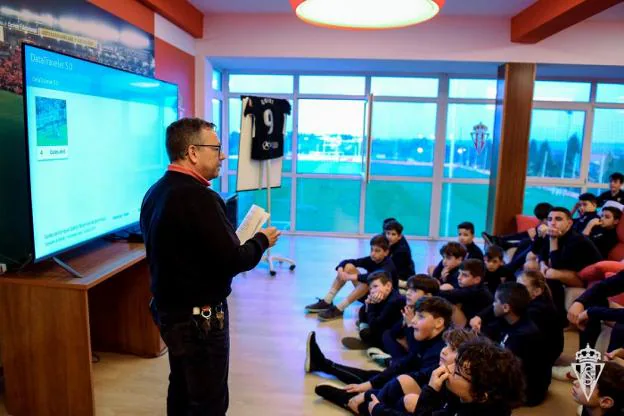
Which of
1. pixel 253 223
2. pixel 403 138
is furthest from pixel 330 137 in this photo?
pixel 253 223

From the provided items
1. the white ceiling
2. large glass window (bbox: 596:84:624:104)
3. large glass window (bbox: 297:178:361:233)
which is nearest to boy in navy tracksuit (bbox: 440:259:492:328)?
the white ceiling

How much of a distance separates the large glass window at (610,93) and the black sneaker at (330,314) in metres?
5.47

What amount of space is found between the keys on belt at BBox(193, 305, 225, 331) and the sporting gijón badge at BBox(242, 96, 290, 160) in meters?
3.27

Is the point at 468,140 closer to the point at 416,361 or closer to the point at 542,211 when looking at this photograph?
the point at 542,211

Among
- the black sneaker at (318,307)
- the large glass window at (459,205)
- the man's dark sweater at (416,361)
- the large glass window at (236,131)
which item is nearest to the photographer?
the man's dark sweater at (416,361)

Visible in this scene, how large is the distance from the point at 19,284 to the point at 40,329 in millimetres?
237

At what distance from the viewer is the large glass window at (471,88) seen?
22.6ft

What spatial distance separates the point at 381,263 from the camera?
4051 millimetres

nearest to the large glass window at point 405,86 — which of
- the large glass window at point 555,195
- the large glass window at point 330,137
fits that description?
the large glass window at point 330,137

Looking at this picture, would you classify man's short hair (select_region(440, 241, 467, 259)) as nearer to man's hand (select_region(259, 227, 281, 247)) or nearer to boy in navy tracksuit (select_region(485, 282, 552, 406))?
boy in navy tracksuit (select_region(485, 282, 552, 406))

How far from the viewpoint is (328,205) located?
7926mm

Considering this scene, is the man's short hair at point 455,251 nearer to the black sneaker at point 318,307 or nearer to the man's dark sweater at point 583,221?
the black sneaker at point 318,307

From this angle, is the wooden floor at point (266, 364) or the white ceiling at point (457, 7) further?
the white ceiling at point (457, 7)

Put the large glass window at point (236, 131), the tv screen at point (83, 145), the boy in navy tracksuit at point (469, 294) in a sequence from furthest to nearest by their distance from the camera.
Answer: the large glass window at point (236, 131) → the boy in navy tracksuit at point (469, 294) → the tv screen at point (83, 145)
